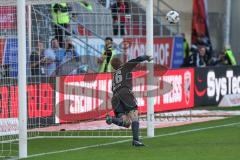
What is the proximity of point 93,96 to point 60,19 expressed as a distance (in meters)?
3.19

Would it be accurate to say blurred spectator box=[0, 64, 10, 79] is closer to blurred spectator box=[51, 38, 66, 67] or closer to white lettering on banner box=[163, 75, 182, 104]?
blurred spectator box=[51, 38, 66, 67]

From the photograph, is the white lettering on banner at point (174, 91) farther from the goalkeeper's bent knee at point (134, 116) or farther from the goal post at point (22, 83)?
the goal post at point (22, 83)

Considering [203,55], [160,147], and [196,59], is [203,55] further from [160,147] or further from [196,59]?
[160,147]

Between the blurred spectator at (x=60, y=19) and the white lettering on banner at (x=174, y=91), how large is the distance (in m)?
3.35

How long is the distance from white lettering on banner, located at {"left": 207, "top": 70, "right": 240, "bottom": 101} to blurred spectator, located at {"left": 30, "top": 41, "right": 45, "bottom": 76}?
23.4 feet

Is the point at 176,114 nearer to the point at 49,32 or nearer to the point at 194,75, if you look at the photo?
the point at 194,75

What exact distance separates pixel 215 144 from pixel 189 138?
50.6 inches

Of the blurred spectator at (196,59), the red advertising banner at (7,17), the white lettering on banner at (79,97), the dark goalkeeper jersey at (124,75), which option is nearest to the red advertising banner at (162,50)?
the blurred spectator at (196,59)

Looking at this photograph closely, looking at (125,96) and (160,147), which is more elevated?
(125,96)

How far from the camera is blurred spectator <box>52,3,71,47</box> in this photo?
75.1 feet

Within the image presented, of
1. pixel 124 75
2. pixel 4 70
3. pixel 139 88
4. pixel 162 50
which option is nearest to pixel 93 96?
pixel 139 88

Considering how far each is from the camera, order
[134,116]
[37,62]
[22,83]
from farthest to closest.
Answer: [37,62] → [134,116] → [22,83]

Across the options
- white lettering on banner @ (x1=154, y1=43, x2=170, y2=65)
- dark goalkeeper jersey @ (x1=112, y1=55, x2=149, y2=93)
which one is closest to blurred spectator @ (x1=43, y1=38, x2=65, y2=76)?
dark goalkeeper jersey @ (x1=112, y1=55, x2=149, y2=93)

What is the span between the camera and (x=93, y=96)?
2144 centimetres
